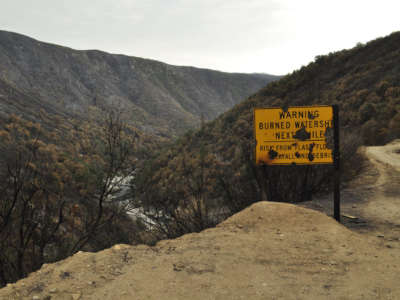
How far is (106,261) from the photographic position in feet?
9.20

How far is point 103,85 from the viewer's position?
61906mm

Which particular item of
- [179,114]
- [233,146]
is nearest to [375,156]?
[233,146]

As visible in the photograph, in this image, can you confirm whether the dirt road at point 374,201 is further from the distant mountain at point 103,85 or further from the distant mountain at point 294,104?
the distant mountain at point 103,85

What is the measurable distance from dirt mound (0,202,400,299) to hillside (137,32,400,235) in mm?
1612

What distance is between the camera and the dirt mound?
2.26m

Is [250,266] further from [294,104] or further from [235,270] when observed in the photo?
[294,104]

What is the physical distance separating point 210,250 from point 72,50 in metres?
72.8

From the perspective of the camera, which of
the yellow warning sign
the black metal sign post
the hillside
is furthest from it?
the hillside

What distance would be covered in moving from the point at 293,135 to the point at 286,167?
65.2 inches

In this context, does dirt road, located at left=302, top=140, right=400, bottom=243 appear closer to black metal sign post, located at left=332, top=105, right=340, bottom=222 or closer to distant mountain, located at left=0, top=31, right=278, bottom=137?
black metal sign post, located at left=332, top=105, right=340, bottom=222

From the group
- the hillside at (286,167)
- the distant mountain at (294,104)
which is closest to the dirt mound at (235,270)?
the hillside at (286,167)

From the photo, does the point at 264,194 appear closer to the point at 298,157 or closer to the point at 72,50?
the point at 298,157

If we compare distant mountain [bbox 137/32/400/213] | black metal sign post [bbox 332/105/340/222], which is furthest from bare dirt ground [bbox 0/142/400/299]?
distant mountain [bbox 137/32/400/213]

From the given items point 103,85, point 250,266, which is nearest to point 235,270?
point 250,266
